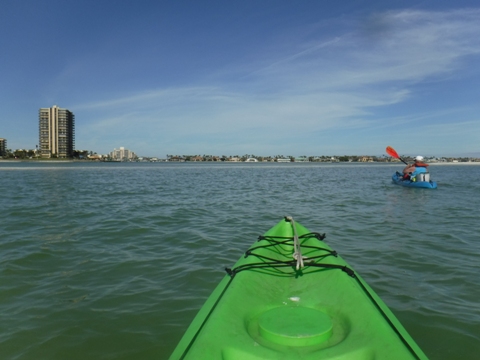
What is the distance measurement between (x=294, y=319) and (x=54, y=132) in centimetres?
20254

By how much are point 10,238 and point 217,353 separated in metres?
9.87

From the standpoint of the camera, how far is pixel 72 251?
29.0ft

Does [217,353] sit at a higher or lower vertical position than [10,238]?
higher

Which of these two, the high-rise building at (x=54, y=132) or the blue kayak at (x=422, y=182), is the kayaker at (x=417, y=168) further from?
the high-rise building at (x=54, y=132)

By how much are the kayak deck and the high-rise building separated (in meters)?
197

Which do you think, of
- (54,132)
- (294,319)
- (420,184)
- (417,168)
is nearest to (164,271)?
(294,319)

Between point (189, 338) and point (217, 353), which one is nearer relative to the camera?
point (217, 353)

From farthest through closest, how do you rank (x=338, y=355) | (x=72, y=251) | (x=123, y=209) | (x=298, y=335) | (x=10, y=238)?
(x=123, y=209)
(x=10, y=238)
(x=72, y=251)
(x=298, y=335)
(x=338, y=355)

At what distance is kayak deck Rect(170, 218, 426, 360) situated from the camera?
2.97m

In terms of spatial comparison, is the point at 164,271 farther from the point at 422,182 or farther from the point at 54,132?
the point at 54,132

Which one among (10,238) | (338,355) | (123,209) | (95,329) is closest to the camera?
(338,355)

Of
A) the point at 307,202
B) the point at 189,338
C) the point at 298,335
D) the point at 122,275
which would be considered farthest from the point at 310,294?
the point at 307,202

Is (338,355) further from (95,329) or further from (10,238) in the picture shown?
(10,238)

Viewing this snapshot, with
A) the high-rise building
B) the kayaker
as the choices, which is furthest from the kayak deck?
the high-rise building
